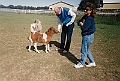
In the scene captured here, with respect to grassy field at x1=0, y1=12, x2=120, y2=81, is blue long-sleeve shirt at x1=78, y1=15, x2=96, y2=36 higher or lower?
higher

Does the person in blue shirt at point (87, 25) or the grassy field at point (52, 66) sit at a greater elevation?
the person in blue shirt at point (87, 25)

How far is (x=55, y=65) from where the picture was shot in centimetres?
602

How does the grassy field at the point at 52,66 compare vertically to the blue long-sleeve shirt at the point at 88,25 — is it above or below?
below

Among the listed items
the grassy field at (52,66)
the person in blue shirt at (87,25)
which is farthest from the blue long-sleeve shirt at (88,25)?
the grassy field at (52,66)

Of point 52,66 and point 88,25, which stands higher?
point 88,25

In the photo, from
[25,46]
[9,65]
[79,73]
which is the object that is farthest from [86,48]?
[25,46]

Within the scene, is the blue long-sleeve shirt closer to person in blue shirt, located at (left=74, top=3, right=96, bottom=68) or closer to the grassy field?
person in blue shirt, located at (left=74, top=3, right=96, bottom=68)

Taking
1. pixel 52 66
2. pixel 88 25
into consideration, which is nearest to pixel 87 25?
pixel 88 25

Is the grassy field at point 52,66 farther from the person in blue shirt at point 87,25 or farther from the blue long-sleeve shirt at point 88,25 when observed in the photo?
the blue long-sleeve shirt at point 88,25

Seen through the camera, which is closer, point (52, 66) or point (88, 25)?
point (88, 25)

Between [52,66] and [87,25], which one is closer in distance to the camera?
[87,25]

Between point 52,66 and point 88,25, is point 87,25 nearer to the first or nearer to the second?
point 88,25

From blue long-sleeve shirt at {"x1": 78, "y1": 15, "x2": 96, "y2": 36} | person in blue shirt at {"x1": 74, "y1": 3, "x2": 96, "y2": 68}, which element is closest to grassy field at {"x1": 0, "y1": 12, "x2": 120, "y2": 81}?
person in blue shirt at {"x1": 74, "y1": 3, "x2": 96, "y2": 68}

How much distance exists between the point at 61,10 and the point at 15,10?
187ft
